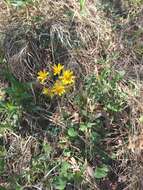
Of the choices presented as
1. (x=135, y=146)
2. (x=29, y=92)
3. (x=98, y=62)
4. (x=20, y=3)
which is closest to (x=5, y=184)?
(x=29, y=92)

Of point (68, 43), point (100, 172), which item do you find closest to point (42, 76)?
point (68, 43)

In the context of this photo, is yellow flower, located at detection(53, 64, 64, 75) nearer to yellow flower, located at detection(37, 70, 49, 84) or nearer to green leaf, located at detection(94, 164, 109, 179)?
yellow flower, located at detection(37, 70, 49, 84)

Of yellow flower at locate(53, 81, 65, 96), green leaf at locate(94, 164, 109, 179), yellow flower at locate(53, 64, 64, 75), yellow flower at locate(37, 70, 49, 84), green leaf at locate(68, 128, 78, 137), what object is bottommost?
green leaf at locate(94, 164, 109, 179)

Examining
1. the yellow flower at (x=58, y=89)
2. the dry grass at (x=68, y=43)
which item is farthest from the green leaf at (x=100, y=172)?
the yellow flower at (x=58, y=89)

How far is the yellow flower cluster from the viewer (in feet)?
8.62

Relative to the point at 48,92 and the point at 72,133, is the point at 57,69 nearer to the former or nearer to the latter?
the point at 48,92

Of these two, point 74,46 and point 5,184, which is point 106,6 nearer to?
point 74,46

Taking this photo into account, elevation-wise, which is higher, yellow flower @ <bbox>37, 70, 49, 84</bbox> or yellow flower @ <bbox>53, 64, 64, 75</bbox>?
yellow flower @ <bbox>53, 64, 64, 75</bbox>

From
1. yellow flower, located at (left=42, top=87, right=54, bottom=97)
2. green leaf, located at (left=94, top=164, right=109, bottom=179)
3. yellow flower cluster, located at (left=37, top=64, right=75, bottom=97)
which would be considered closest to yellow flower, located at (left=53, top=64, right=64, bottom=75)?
yellow flower cluster, located at (left=37, top=64, right=75, bottom=97)

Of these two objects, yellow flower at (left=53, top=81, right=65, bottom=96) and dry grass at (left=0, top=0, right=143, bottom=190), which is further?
dry grass at (left=0, top=0, right=143, bottom=190)

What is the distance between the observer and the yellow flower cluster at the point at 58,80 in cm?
263

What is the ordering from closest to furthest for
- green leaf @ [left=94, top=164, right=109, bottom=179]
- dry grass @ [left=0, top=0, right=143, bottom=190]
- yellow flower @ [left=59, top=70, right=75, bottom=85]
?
green leaf @ [left=94, top=164, right=109, bottom=179], yellow flower @ [left=59, top=70, right=75, bottom=85], dry grass @ [left=0, top=0, right=143, bottom=190]

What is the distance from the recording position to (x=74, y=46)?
290cm

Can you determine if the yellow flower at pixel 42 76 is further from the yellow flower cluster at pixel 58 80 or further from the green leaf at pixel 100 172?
the green leaf at pixel 100 172
